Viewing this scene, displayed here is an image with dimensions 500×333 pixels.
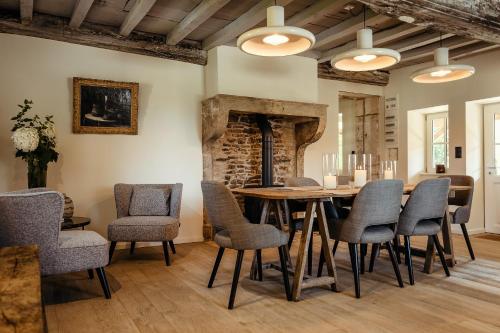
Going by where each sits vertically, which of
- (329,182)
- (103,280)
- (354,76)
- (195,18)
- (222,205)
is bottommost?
(103,280)

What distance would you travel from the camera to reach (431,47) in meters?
5.29

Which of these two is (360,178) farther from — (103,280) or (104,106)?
(104,106)

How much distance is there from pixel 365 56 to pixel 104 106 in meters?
2.89

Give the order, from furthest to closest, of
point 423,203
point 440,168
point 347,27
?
1. point 440,168
2. point 347,27
3. point 423,203

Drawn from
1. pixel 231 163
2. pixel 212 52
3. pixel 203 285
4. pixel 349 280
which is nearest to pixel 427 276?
pixel 349 280

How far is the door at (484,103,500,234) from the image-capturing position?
219 inches

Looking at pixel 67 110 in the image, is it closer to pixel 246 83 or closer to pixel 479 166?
pixel 246 83

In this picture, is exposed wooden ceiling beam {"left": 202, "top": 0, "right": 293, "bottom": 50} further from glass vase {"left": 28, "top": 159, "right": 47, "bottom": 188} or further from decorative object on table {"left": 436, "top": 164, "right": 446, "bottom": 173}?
decorative object on table {"left": 436, "top": 164, "right": 446, "bottom": 173}

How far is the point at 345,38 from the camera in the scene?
5.09m

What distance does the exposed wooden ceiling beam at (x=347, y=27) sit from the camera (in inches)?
162

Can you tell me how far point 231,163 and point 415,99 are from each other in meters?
3.10

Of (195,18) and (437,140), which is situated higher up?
(195,18)

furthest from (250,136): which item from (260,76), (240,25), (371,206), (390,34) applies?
(371,206)

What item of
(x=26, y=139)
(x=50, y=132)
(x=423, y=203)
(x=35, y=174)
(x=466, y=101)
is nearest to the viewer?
(x=423, y=203)
